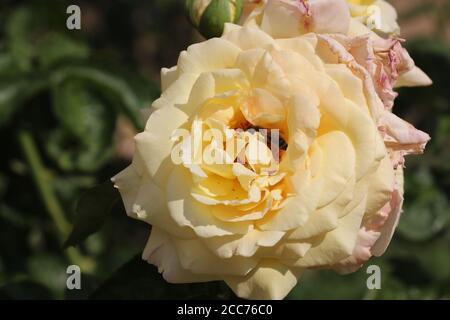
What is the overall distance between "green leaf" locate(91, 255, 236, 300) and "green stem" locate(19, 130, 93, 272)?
0.57 metres

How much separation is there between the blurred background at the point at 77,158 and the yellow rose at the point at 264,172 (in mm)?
384

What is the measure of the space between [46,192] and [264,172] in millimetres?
900

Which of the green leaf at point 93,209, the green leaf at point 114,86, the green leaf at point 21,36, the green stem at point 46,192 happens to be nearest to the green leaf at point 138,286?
the green leaf at point 93,209

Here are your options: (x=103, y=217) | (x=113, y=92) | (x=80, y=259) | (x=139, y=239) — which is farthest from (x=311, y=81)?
(x=139, y=239)

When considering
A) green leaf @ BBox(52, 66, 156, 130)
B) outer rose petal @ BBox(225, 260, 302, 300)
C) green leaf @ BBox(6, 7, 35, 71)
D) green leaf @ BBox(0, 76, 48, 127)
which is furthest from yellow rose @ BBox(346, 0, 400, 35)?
green leaf @ BBox(6, 7, 35, 71)

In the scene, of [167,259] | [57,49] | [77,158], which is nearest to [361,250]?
[167,259]

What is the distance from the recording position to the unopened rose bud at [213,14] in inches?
36.1

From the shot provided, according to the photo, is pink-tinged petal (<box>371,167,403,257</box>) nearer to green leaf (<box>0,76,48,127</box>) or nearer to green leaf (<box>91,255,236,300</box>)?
green leaf (<box>91,255,236,300</box>)

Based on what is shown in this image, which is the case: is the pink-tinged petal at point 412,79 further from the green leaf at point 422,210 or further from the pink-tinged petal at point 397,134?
the green leaf at point 422,210

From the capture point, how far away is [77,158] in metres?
1.55

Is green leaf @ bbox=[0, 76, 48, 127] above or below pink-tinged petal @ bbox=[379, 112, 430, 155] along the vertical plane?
below

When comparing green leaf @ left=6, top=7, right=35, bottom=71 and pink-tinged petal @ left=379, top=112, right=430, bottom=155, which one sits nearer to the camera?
pink-tinged petal @ left=379, top=112, right=430, bottom=155

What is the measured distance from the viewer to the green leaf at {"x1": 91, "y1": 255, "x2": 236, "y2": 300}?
39.9 inches
